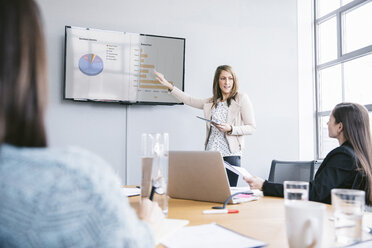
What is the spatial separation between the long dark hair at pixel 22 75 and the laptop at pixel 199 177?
0.82 meters

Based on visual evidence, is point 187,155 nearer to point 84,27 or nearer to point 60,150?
point 60,150

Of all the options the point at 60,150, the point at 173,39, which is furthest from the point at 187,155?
the point at 173,39

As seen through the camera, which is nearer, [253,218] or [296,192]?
[296,192]

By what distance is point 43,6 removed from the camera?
306 centimetres

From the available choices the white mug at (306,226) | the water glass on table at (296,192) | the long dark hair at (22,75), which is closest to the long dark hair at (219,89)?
the water glass on table at (296,192)

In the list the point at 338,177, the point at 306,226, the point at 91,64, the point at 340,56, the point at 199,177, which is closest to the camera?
the point at 306,226

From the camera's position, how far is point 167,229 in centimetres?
82

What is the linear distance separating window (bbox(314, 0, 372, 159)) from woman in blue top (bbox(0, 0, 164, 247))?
133 inches

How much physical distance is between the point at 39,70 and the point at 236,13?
347 cm

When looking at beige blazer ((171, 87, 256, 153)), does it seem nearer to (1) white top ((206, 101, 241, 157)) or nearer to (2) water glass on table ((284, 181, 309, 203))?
(1) white top ((206, 101, 241, 157))

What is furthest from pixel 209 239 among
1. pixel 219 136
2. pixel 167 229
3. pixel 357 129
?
pixel 219 136

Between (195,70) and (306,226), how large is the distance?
295 cm

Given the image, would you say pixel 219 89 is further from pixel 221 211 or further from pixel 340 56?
pixel 221 211

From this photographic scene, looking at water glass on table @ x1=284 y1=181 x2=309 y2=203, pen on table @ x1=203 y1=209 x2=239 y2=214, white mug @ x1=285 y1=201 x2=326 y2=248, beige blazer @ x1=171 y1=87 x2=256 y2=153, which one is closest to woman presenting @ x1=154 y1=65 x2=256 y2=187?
beige blazer @ x1=171 y1=87 x2=256 y2=153
